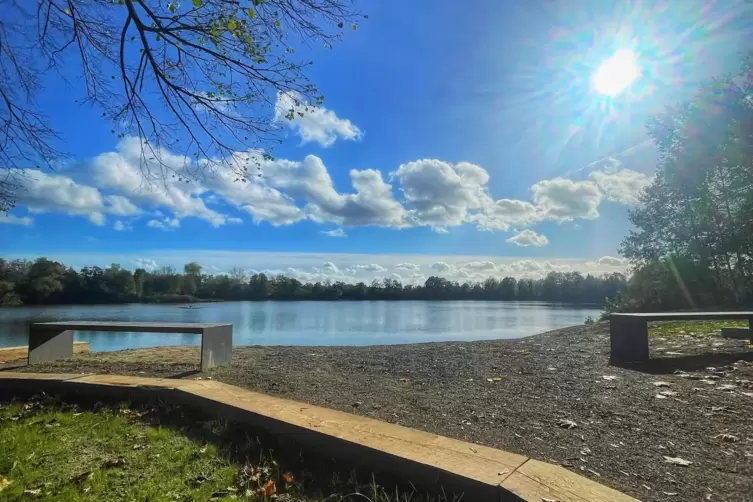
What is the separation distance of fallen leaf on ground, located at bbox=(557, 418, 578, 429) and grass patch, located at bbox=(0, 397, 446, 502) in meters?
1.32

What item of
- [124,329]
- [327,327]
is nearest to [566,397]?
[124,329]

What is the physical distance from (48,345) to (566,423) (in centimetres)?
681

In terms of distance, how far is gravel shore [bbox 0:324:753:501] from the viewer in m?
2.20

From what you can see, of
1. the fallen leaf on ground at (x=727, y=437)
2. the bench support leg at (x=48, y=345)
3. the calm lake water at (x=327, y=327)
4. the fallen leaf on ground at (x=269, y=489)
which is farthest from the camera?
the calm lake water at (x=327, y=327)

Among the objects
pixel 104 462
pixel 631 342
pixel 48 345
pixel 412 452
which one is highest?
pixel 631 342

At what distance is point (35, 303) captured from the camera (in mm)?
39188

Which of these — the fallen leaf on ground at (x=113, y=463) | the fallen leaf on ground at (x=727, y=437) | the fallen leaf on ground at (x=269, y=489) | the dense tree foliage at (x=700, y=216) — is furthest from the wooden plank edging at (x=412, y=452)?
the dense tree foliage at (x=700, y=216)

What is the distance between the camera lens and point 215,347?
537cm

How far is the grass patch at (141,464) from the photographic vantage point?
2172mm

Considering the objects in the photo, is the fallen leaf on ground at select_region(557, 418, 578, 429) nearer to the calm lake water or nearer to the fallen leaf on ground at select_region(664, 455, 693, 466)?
the fallen leaf on ground at select_region(664, 455, 693, 466)

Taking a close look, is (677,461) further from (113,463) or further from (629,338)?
(629,338)

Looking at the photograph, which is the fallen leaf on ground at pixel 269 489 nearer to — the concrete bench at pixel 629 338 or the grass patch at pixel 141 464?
the grass patch at pixel 141 464

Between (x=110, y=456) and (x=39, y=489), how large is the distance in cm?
41

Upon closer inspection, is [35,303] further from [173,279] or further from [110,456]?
[110,456]
